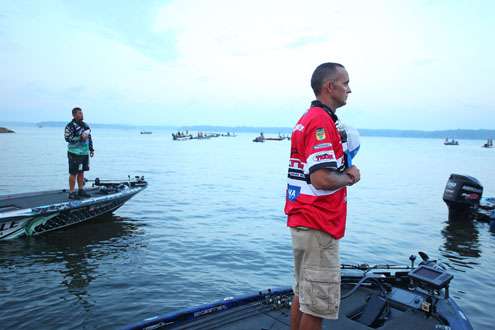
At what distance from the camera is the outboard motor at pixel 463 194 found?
14.8 m

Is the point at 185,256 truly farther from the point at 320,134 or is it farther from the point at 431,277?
the point at 320,134

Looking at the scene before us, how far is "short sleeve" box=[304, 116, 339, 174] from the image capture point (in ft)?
9.97

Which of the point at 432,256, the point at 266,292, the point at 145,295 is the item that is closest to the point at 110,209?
the point at 145,295

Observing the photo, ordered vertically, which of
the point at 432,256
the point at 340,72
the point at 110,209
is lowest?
the point at 432,256

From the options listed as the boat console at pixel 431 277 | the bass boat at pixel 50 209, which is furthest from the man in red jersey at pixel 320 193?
the bass boat at pixel 50 209

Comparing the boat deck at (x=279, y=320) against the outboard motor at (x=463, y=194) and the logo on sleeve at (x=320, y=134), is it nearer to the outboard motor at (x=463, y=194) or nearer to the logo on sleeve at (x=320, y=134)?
the logo on sleeve at (x=320, y=134)

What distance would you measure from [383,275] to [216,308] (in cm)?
268

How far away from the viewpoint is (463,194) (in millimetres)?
15094

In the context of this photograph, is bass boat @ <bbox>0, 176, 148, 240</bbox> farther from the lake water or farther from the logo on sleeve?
the logo on sleeve

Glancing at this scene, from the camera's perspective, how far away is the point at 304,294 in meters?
3.25

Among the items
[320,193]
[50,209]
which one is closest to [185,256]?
[50,209]

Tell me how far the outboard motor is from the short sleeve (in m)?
13.9

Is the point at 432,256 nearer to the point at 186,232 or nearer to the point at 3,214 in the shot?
the point at 186,232

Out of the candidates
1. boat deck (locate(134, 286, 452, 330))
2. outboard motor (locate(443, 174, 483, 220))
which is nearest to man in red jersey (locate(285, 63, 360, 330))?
boat deck (locate(134, 286, 452, 330))
